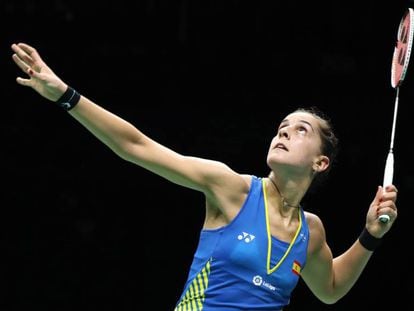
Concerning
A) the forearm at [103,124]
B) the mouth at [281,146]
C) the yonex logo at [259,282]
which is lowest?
the yonex logo at [259,282]

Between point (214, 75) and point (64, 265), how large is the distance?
1931 mm

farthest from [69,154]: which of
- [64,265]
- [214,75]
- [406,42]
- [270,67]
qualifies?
[406,42]

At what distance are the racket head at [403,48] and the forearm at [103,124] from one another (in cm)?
152

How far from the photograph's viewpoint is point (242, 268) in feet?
11.8

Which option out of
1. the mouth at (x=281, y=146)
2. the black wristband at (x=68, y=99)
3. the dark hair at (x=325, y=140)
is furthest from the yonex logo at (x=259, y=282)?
the black wristband at (x=68, y=99)

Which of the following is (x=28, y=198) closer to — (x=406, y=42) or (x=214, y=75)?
(x=214, y=75)

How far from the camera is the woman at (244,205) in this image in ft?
10.8

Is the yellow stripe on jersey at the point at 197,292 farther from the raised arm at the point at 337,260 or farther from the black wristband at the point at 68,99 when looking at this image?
the black wristband at the point at 68,99

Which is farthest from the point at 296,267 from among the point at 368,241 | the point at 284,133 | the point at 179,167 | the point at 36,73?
the point at 36,73

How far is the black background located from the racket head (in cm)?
257

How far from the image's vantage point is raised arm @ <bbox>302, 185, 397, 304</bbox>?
13.1ft

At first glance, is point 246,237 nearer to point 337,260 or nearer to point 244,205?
point 244,205

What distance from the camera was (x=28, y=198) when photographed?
679cm

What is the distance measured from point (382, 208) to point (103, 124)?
4.30 feet
